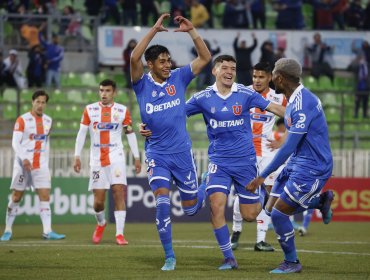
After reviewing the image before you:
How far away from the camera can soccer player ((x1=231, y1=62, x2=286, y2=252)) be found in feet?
51.0

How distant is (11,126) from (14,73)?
177 centimetres

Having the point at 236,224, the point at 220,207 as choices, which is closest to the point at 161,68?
the point at 220,207

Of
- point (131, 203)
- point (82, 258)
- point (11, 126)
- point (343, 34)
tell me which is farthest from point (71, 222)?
point (343, 34)

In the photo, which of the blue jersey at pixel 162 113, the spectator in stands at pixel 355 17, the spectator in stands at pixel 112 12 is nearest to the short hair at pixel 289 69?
the blue jersey at pixel 162 113

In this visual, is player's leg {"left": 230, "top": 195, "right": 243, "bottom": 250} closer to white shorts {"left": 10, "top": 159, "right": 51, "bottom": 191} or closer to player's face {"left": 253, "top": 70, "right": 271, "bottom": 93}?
player's face {"left": 253, "top": 70, "right": 271, "bottom": 93}

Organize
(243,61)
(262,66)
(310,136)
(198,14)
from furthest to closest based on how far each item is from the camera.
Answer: (198,14), (243,61), (262,66), (310,136)

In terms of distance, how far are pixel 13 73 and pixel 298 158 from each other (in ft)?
57.5

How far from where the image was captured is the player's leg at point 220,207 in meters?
12.7

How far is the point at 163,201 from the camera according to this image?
12742 millimetres

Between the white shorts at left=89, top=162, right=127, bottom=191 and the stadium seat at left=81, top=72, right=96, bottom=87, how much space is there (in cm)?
1256

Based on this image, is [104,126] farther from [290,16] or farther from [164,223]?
[290,16]

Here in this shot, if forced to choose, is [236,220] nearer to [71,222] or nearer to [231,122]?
[231,122]

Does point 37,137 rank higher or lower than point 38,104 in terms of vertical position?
lower

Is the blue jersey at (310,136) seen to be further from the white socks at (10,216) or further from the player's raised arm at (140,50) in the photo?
the white socks at (10,216)
